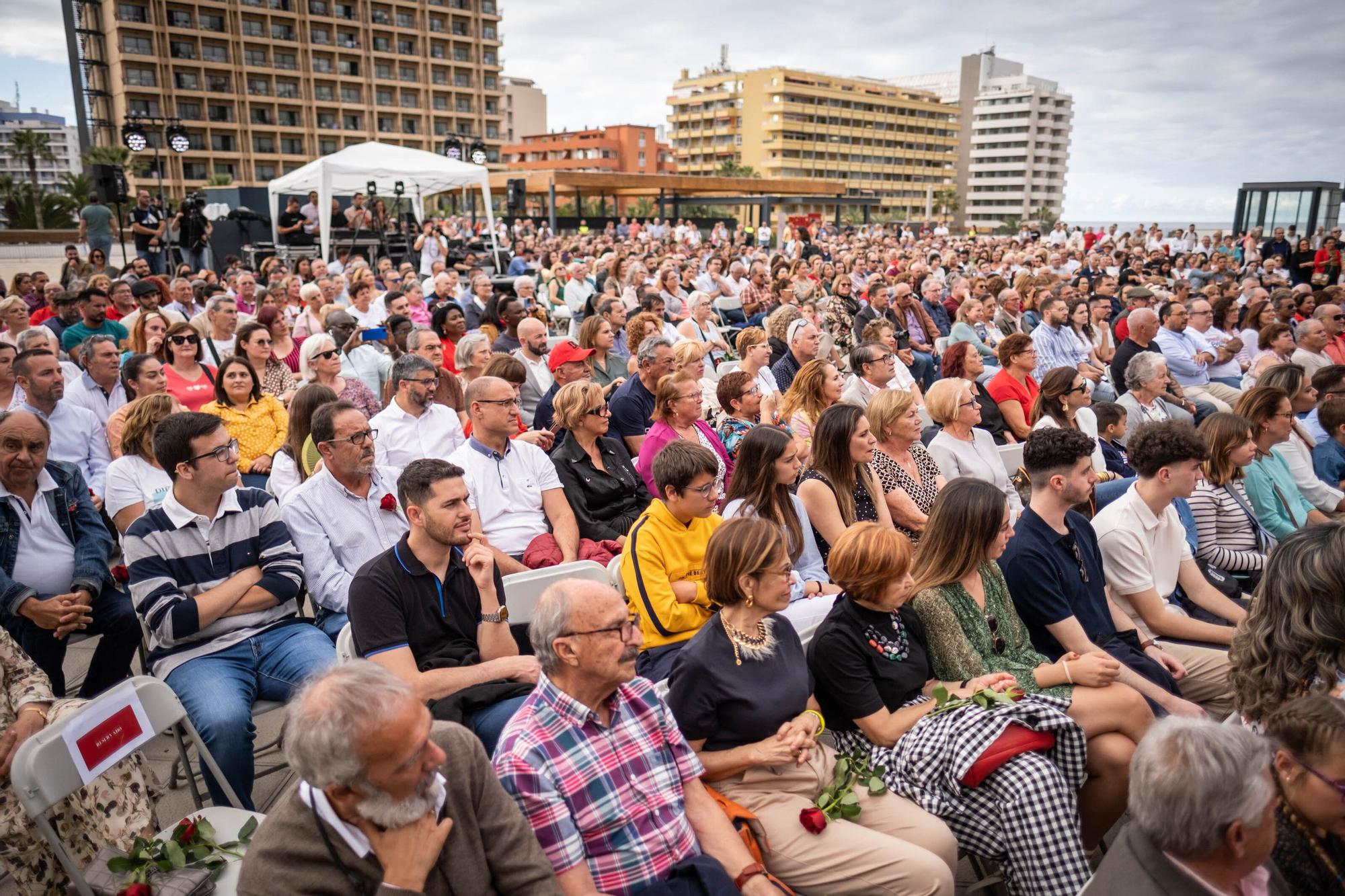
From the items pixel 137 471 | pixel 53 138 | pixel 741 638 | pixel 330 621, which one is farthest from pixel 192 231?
pixel 53 138

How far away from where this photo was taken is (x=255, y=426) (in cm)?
483

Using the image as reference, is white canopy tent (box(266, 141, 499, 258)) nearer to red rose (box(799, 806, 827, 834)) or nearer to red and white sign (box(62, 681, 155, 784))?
red and white sign (box(62, 681, 155, 784))

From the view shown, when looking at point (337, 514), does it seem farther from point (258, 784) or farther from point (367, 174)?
point (367, 174)

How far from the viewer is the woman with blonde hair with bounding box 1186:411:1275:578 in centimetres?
387

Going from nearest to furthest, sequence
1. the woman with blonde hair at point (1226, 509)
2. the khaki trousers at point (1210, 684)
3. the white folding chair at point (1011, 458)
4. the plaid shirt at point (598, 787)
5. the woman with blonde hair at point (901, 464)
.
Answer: the plaid shirt at point (598, 787) → the khaki trousers at point (1210, 684) → the woman with blonde hair at point (1226, 509) → the woman with blonde hair at point (901, 464) → the white folding chair at point (1011, 458)

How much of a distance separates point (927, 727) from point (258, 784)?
8.15 feet

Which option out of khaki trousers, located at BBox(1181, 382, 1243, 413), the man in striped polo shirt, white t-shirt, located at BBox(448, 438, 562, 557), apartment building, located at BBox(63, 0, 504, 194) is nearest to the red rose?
the man in striped polo shirt

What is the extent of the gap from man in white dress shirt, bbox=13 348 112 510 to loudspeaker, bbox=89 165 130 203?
37.8 feet

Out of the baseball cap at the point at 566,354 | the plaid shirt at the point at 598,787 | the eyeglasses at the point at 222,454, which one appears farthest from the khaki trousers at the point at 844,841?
the baseball cap at the point at 566,354

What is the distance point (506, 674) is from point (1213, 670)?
260 cm

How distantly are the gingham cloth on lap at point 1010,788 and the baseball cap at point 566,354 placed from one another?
12.1ft

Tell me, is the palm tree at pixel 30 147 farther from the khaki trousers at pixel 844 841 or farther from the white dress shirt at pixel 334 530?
the khaki trousers at pixel 844 841

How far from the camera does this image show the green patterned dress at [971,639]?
269 cm

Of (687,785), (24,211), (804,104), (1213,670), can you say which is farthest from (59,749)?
(804,104)
